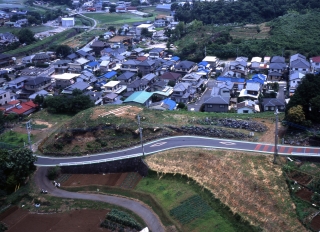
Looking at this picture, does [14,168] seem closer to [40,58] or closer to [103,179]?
[103,179]

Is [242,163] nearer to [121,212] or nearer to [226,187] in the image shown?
[226,187]

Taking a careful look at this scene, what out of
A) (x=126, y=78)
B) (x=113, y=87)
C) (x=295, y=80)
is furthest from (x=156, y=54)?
(x=295, y=80)

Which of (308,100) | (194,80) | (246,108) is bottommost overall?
(194,80)

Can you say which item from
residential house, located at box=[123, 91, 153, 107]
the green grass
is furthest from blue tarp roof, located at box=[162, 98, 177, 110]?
the green grass

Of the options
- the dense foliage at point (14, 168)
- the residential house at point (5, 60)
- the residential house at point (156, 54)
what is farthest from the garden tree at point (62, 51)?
the dense foliage at point (14, 168)

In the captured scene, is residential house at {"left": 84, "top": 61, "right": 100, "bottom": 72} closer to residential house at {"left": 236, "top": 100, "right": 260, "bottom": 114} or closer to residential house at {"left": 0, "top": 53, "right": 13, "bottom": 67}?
residential house at {"left": 0, "top": 53, "right": 13, "bottom": 67}

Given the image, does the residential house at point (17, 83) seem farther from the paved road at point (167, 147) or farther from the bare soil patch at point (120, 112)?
the paved road at point (167, 147)
